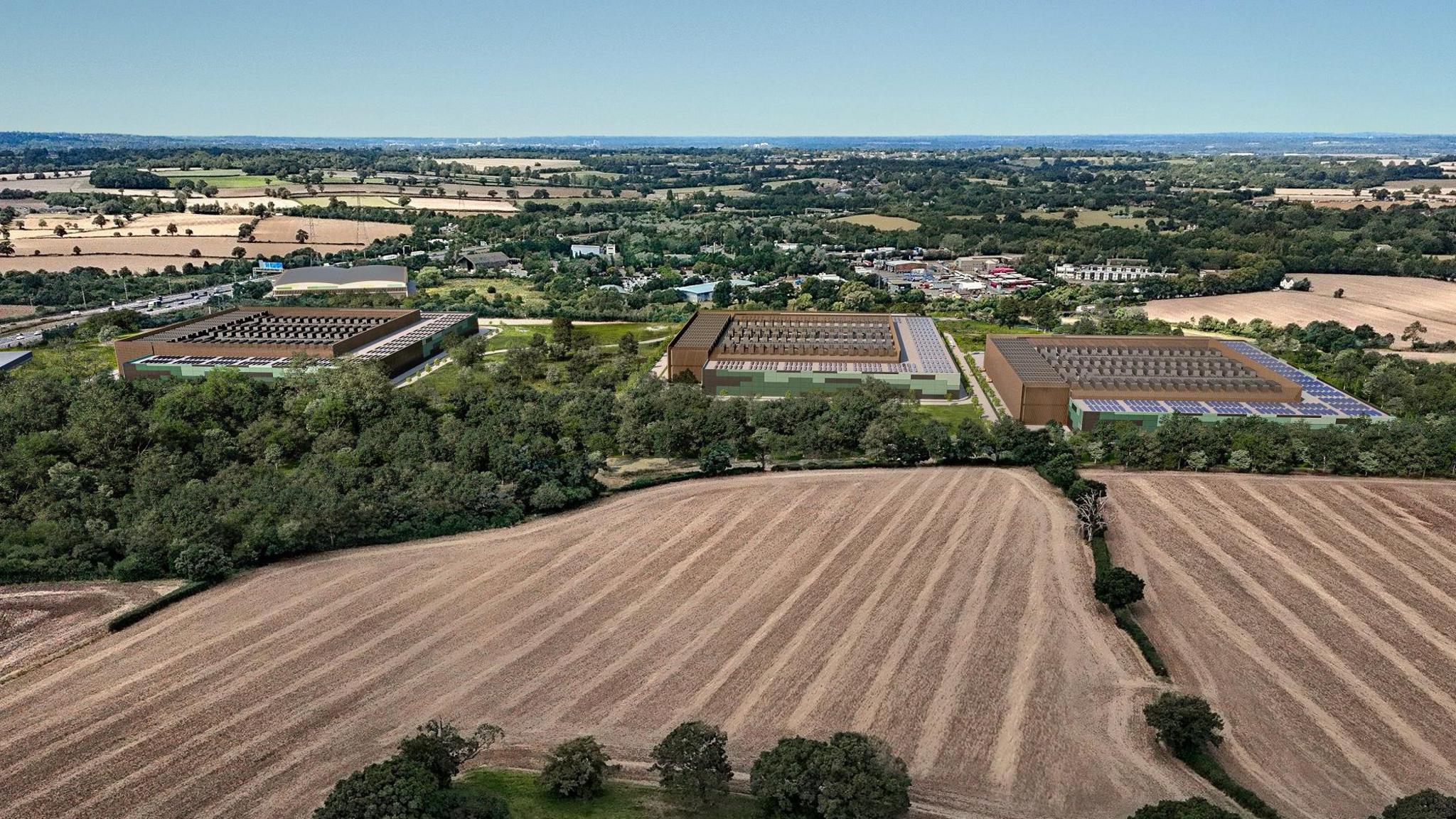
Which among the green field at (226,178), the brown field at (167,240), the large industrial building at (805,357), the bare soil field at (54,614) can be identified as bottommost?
the bare soil field at (54,614)

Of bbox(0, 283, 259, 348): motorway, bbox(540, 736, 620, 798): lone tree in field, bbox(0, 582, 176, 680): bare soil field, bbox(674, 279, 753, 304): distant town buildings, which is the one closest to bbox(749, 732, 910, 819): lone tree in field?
bbox(540, 736, 620, 798): lone tree in field

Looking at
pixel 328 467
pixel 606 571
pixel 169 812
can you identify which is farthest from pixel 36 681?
pixel 606 571

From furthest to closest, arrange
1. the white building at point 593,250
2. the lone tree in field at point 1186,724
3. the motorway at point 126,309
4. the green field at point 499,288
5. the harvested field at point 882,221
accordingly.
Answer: the harvested field at point 882,221
the white building at point 593,250
the green field at point 499,288
the motorway at point 126,309
the lone tree in field at point 1186,724


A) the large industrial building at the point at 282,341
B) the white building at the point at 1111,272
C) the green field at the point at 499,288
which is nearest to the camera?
the large industrial building at the point at 282,341

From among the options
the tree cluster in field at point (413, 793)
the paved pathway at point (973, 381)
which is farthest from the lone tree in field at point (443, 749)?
the paved pathway at point (973, 381)

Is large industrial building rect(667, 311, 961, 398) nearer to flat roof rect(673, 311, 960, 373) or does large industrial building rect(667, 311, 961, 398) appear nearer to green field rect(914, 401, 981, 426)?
flat roof rect(673, 311, 960, 373)

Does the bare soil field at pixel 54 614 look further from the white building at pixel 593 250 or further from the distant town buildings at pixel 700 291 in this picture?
the white building at pixel 593 250
